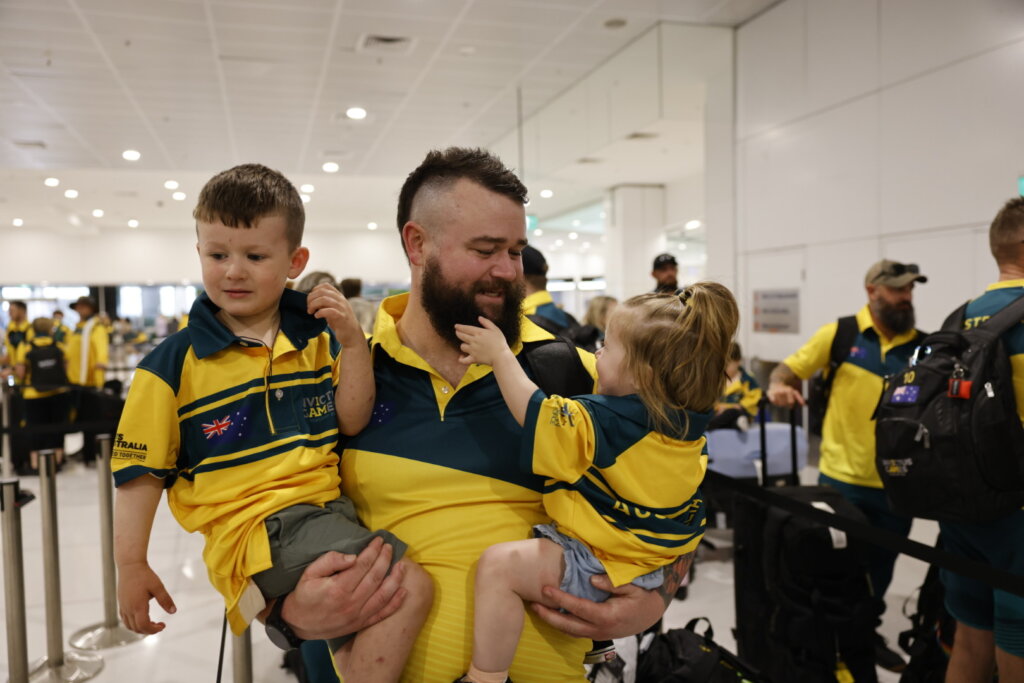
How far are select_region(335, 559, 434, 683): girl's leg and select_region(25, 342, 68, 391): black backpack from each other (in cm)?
832

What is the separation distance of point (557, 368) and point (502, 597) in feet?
1.79

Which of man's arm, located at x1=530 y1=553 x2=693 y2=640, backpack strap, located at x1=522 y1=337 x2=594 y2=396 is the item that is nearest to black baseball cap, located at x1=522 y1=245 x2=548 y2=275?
backpack strap, located at x1=522 y1=337 x2=594 y2=396

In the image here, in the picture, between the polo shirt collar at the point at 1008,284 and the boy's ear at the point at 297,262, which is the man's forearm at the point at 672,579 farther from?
the polo shirt collar at the point at 1008,284

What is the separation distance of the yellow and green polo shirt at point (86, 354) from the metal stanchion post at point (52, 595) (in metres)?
6.00

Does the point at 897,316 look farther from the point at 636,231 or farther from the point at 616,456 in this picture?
the point at 636,231

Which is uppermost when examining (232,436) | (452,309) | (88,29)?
(88,29)

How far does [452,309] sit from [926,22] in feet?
17.7

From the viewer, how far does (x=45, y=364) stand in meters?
8.22

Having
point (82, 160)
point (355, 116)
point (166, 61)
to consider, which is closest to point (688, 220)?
point (355, 116)

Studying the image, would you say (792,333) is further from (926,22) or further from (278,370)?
(278,370)

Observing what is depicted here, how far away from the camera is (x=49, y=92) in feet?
29.9

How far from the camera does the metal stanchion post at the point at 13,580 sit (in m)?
2.94

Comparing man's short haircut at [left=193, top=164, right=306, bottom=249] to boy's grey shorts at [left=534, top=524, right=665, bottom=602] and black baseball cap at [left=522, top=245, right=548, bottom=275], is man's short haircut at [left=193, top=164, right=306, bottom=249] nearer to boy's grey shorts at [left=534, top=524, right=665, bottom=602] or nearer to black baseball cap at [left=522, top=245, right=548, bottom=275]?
boy's grey shorts at [left=534, top=524, right=665, bottom=602]

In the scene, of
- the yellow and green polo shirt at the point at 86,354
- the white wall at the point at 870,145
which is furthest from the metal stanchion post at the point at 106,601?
the white wall at the point at 870,145
